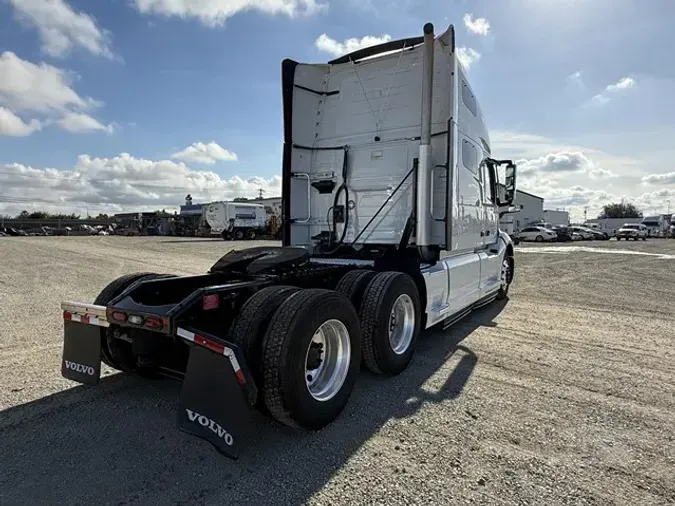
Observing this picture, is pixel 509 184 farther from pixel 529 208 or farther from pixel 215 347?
pixel 529 208

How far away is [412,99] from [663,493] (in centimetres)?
465

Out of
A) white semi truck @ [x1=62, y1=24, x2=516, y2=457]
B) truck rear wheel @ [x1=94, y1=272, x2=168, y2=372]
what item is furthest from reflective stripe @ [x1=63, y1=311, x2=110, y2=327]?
truck rear wheel @ [x1=94, y1=272, x2=168, y2=372]

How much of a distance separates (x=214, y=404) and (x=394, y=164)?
3951 millimetres

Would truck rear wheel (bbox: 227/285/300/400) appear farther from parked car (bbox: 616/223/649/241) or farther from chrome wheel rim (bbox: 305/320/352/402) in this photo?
parked car (bbox: 616/223/649/241)

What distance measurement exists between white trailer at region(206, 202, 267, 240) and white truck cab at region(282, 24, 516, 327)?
30532 mm

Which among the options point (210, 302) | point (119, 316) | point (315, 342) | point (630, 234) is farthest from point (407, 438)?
point (630, 234)

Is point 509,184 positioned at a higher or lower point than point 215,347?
higher

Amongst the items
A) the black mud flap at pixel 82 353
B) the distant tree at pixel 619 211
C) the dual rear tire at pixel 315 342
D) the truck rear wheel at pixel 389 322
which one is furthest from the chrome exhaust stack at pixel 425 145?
the distant tree at pixel 619 211

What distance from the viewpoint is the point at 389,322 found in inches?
161

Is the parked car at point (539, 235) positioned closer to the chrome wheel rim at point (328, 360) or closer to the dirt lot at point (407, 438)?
the dirt lot at point (407, 438)

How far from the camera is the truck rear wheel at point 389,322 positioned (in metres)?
3.93

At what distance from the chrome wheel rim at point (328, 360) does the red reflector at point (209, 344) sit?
0.81m

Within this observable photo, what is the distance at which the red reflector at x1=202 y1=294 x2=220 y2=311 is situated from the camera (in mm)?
3011

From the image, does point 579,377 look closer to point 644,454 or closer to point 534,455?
point 644,454
